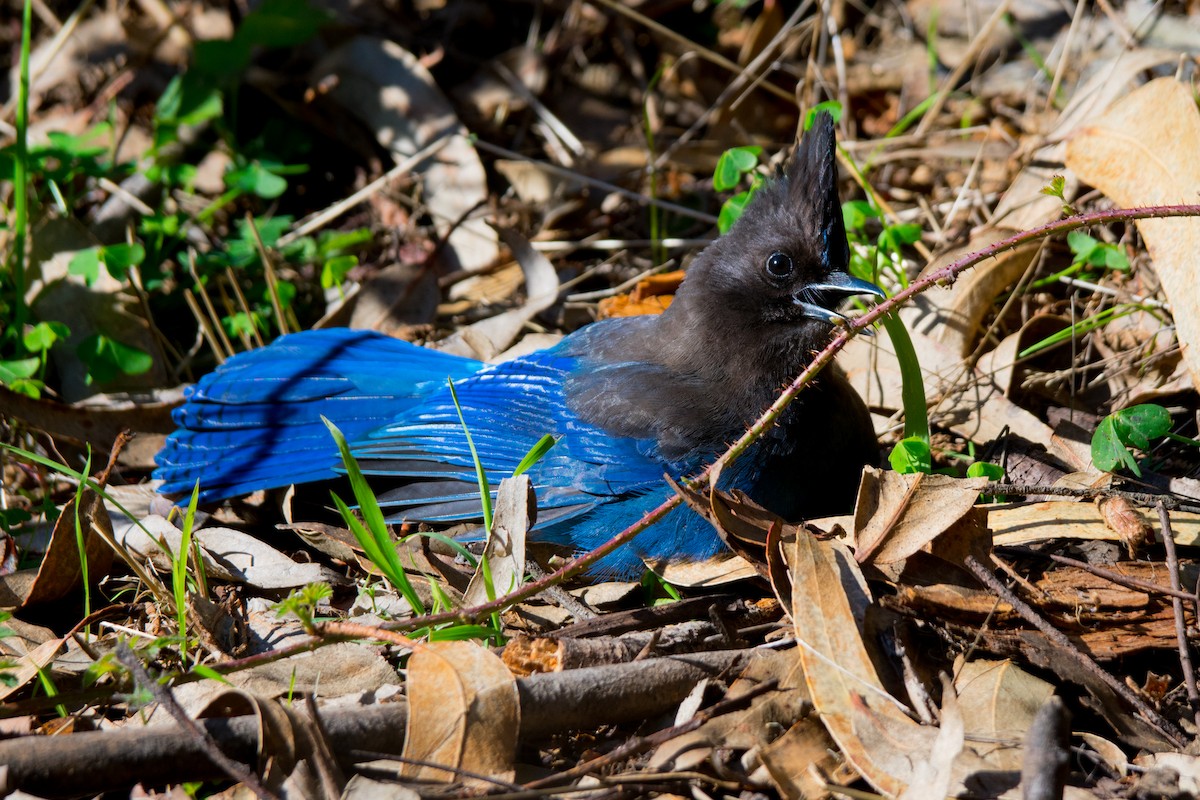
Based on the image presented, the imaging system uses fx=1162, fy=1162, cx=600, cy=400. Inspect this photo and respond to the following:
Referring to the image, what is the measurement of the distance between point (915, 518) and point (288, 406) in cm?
243

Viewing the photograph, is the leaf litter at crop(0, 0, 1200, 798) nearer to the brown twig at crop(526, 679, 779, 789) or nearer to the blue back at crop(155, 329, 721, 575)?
the brown twig at crop(526, 679, 779, 789)

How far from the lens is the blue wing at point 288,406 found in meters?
4.16

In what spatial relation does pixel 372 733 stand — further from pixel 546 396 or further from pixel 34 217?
pixel 34 217

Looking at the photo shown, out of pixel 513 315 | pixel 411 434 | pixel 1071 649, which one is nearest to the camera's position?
pixel 1071 649

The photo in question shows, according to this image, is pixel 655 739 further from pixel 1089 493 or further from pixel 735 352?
pixel 735 352

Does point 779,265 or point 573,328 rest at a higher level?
point 779,265

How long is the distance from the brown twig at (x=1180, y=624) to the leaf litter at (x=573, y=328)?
1 cm

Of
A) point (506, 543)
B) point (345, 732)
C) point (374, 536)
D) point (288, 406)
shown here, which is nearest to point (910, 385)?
point (506, 543)

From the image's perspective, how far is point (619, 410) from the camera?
4.01 metres

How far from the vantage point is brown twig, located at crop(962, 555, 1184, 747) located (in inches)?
104

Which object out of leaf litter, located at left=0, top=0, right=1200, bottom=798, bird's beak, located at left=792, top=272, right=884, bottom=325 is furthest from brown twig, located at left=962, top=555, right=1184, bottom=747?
bird's beak, located at left=792, top=272, right=884, bottom=325

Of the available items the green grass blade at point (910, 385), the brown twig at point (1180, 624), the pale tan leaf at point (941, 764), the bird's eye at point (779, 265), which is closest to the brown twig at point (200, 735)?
the pale tan leaf at point (941, 764)

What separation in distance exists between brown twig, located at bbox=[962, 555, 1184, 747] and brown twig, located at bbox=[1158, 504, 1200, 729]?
0.07 m

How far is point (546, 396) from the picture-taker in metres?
4.20
